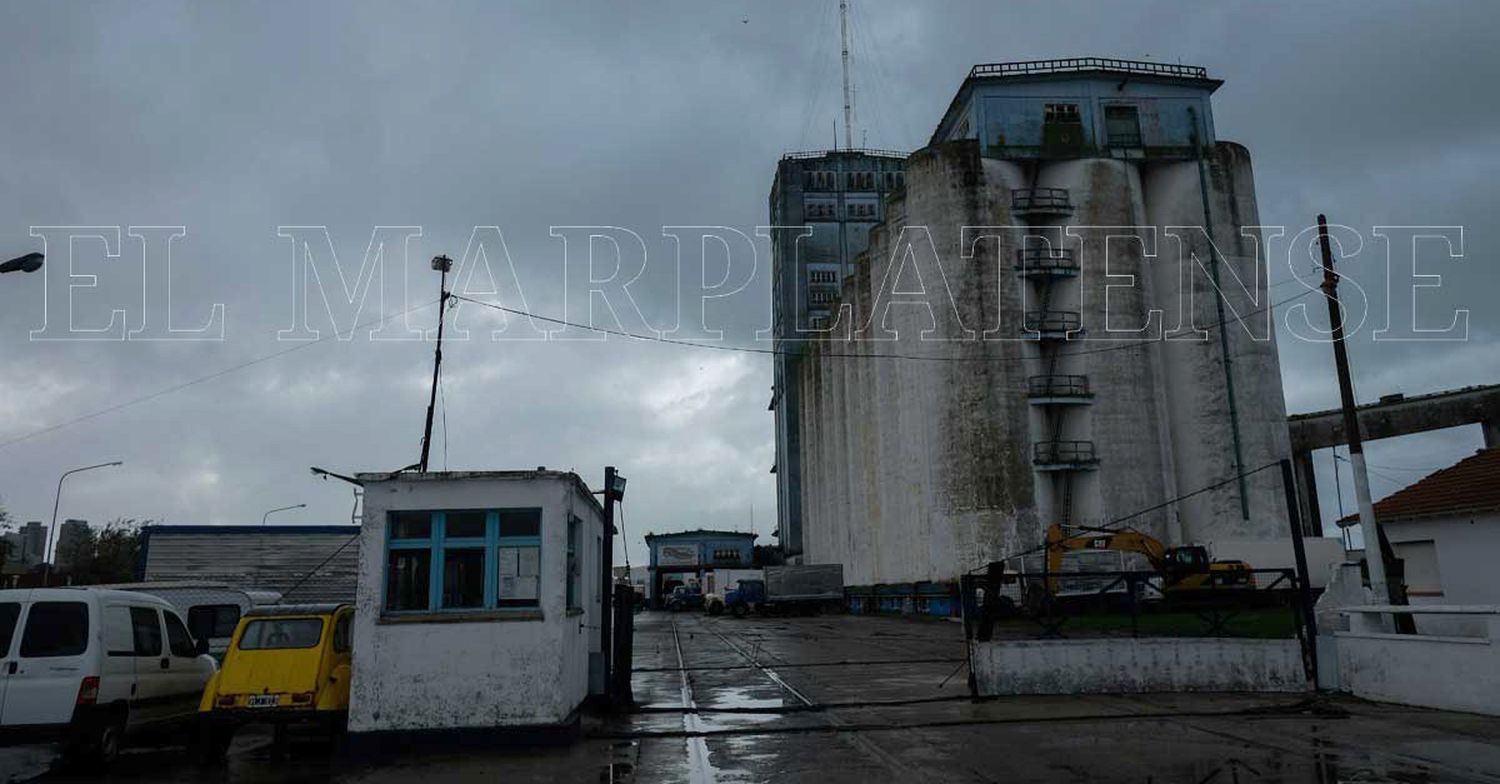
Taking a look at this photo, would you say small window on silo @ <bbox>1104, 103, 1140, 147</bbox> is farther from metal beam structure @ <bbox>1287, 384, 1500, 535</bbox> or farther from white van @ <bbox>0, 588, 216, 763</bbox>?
white van @ <bbox>0, 588, 216, 763</bbox>

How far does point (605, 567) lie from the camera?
15055 millimetres

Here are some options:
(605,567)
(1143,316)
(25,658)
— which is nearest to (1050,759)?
(605,567)

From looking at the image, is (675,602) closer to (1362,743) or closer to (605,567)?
(605,567)

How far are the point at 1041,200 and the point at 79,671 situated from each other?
46.1 metres

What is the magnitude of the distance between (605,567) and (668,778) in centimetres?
551

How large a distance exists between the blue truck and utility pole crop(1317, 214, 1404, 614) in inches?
Result: 1621

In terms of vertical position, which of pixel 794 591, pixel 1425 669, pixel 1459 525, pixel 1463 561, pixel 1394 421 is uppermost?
pixel 1394 421

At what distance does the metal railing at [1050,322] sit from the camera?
157 feet

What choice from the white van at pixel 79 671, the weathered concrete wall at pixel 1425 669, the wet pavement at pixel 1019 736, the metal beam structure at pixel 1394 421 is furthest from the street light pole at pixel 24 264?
the metal beam structure at pixel 1394 421

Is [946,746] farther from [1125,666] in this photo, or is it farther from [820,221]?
[820,221]

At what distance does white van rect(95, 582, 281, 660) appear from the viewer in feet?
59.6

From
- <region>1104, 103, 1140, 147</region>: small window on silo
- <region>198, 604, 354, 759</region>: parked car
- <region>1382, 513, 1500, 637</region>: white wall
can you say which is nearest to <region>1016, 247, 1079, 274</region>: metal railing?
<region>1104, 103, 1140, 147</region>: small window on silo

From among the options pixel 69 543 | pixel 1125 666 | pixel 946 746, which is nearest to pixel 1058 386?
pixel 1125 666

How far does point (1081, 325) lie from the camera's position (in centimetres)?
4816
